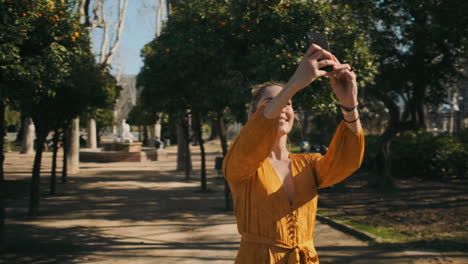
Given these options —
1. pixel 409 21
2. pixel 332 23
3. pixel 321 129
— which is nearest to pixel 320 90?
pixel 332 23

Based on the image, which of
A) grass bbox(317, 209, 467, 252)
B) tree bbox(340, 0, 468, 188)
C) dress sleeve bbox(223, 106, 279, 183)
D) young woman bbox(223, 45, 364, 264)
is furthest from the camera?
tree bbox(340, 0, 468, 188)

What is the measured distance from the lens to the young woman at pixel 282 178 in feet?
6.56

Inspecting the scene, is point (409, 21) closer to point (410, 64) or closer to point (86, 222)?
point (410, 64)

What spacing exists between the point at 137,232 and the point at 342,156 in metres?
7.24

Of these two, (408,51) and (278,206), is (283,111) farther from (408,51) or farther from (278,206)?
(408,51)

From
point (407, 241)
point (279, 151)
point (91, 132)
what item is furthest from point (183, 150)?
point (279, 151)

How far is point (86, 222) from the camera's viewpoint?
391 inches

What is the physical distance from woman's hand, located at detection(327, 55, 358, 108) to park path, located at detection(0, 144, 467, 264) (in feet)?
16.6

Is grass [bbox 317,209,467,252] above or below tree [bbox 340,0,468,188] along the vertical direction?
below

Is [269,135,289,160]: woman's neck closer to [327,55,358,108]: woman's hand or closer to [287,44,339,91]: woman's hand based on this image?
[327,55,358,108]: woman's hand

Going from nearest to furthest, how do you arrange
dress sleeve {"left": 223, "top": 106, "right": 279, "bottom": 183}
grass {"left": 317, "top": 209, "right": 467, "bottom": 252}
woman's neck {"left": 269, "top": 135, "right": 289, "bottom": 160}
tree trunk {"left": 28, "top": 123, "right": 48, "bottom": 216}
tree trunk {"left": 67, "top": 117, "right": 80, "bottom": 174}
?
dress sleeve {"left": 223, "top": 106, "right": 279, "bottom": 183}
woman's neck {"left": 269, "top": 135, "right": 289, "bottom": 160}
grass {"left": 317, "top": 209, "right": 467, "bottom": 252}
tree trunk {"left": 28, "top": 123, "right": 48, "bottom": 216}
tree trunk {"left": 67, "top": 117, "right": 80, "bottom": 174}

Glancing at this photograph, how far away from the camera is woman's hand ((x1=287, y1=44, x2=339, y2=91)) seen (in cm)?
177

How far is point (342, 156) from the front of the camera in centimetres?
217

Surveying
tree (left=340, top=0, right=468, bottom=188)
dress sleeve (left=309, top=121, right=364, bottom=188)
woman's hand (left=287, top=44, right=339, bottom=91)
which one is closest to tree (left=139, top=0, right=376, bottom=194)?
tree (left=340, top=0, right=468, bottom=188)
